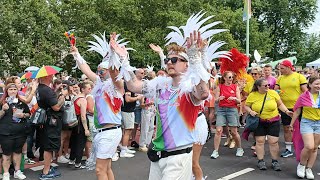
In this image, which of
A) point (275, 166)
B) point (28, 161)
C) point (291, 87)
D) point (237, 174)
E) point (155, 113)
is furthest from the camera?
point (291, 87)

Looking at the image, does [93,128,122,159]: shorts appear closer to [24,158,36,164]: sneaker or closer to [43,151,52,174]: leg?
[43,151,52,174]: leg

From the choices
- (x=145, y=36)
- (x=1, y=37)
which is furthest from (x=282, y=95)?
(x=145, y=36)

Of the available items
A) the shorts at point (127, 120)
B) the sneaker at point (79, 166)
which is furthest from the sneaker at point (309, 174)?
the sneaker at point (79, 166)

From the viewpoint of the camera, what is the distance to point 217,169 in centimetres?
684

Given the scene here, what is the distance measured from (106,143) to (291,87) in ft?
14.7

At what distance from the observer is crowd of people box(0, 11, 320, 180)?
3.25 m

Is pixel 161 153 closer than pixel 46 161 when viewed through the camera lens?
Yes

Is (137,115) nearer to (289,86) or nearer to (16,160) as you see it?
(16,160)

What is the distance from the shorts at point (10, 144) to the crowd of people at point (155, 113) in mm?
16

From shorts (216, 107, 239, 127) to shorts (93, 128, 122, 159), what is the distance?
10.9 feet

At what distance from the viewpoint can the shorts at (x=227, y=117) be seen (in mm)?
7680

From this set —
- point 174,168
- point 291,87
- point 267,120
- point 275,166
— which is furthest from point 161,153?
point 291,87

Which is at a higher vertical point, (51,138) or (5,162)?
(51,138)

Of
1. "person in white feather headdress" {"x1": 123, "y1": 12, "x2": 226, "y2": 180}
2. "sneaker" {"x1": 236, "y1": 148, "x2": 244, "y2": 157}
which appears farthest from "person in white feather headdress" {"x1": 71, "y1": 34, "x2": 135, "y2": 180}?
"sneaker" {"x1": 236, "y1": 148, "x2": 244, "y2": 157}
